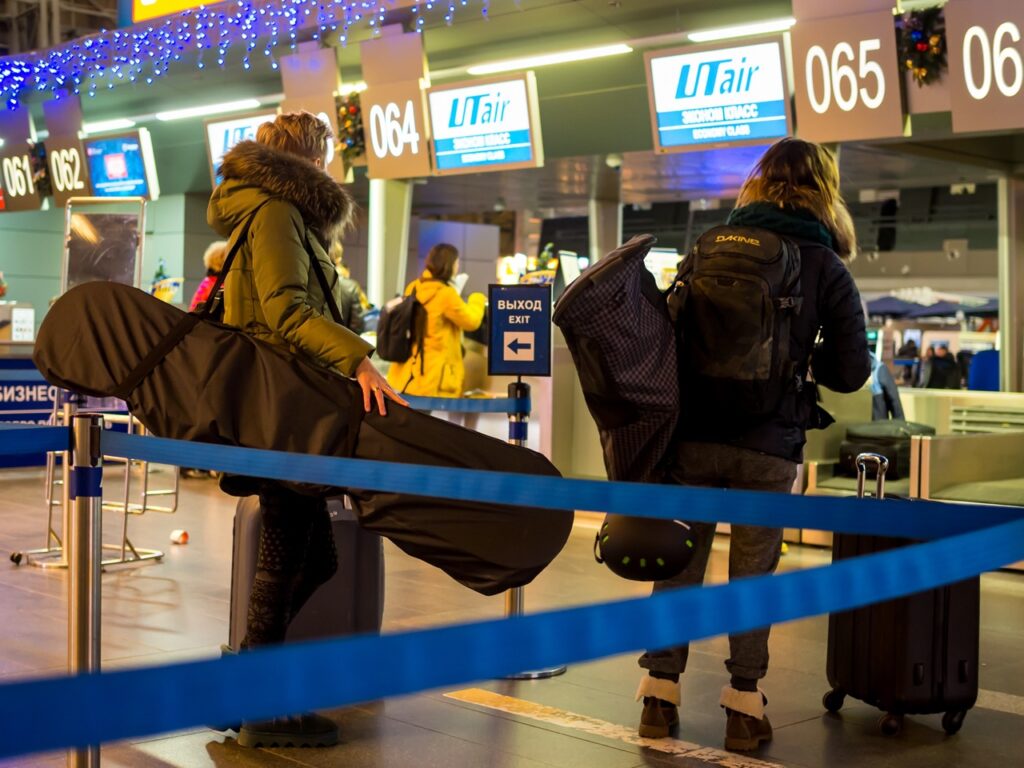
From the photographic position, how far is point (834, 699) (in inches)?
159

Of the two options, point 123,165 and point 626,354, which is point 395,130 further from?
point 626,354

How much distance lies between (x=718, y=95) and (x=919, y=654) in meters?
5.58

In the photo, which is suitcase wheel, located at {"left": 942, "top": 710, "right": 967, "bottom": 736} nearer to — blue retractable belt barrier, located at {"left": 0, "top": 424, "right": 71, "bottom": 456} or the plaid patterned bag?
the plaid patterned bag

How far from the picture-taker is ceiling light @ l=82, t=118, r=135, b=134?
53.0ft

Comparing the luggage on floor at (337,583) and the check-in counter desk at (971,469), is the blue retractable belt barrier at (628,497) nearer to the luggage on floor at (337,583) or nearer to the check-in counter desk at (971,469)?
the luggage on floor at (337,583)

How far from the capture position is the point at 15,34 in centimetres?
1788

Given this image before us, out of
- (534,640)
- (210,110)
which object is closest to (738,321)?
(534,640)

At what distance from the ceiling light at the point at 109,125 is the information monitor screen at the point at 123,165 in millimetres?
1573

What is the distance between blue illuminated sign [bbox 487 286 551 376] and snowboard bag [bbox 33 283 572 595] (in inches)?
72.6

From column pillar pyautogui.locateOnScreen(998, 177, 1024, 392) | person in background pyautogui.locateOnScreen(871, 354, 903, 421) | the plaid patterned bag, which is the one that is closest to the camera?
the plaid patterned bag

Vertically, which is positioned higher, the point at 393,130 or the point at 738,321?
the point at 393,130

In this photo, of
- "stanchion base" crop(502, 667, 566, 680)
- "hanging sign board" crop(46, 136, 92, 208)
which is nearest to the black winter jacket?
"stanchion base" crop(502, 667, 566, 680)

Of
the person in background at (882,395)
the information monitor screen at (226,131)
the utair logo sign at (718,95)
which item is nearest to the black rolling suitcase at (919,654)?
the person in background at (882,395)

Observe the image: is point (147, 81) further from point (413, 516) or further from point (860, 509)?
point (860, 509)
